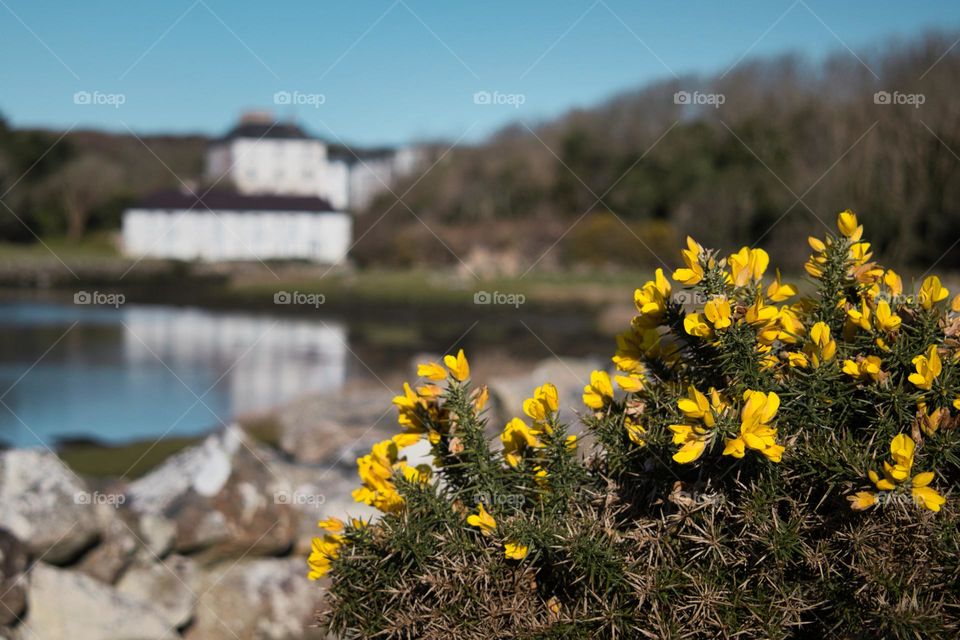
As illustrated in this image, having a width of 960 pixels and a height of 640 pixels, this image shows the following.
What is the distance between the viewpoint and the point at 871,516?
5.56 ft

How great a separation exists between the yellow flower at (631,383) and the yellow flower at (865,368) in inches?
18.7

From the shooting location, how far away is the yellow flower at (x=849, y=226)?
2.06m

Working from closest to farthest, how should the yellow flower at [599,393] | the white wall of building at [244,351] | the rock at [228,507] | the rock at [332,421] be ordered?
1. the yellow flower at [599,393]
2. the rock at [228,507]
3. the rock at [332,421]
4. the white wall of building at [244,351]

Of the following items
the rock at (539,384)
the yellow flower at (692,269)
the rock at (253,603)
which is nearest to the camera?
the yellow flower at (692,269)

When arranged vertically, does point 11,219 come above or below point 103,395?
above

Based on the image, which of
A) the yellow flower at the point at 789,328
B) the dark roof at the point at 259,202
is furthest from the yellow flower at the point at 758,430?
the dark roof at the point at 259,202

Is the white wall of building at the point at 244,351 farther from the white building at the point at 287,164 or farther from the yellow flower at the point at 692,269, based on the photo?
the yellow flower at the point at 692,269

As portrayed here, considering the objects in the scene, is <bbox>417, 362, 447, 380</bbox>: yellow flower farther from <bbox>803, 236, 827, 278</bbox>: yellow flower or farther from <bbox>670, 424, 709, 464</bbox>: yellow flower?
<bbox>803, 236, 827, 278</bbox>: yellow flower

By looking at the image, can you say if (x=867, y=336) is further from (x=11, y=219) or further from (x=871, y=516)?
(x=11, y=219)

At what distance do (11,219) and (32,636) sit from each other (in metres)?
15.3

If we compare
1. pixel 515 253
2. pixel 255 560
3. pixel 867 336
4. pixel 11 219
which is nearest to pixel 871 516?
pixel 867 336

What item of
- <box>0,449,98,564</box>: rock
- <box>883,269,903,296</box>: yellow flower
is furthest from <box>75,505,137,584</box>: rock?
<box>883,269,903,296</box>: yellow flower

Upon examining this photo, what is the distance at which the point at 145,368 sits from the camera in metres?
16.8

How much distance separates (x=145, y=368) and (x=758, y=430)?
17.1 meters
